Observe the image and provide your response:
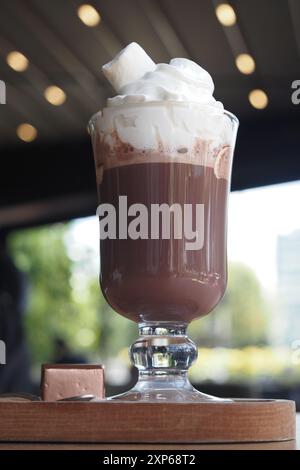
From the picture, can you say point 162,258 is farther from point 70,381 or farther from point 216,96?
point 216,96

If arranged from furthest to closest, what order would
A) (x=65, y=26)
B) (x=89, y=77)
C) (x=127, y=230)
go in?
(x=89, y=77)
(x=65, y=26)
(x=127, y=230)

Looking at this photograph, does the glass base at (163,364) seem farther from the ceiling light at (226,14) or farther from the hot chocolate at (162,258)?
the ceiling light at (226,14)

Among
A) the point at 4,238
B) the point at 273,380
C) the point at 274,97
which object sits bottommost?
the point at 273,380

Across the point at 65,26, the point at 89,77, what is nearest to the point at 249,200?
the point at 89,77

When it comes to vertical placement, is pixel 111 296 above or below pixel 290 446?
above

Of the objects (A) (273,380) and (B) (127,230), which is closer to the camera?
(B) (127,230)

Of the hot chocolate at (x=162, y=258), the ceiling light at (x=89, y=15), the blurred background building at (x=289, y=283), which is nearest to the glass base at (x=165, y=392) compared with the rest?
the hot chocolate at (x=162, y=258)

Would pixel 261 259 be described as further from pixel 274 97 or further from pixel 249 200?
pixel 274 97
